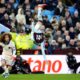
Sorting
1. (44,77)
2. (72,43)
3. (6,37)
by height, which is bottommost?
(44,77)

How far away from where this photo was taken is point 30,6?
18859 mm

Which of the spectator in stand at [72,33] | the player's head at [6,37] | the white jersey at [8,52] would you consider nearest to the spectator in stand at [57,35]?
the spectator in stand at [72,33]

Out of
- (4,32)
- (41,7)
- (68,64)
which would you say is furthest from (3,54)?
(41,7)

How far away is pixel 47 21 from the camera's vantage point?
59.5 feet

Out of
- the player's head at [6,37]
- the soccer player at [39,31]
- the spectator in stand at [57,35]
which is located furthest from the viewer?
the spectator in stand at [57,35]

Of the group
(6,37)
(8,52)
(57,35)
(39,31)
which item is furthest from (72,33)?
(8,52)

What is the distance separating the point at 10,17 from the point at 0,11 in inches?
17.7

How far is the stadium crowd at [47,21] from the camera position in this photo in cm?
1675

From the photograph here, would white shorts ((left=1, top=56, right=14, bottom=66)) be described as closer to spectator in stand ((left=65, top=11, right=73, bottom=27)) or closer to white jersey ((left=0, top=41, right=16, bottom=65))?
white jersey ((left=0, top=41, right=16, bottom=65))

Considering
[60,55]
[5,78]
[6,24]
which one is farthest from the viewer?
[6,24]

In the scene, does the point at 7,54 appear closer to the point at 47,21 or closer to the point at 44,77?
the point at 44,77

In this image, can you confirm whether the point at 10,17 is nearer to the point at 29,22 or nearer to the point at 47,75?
the point at 29,22

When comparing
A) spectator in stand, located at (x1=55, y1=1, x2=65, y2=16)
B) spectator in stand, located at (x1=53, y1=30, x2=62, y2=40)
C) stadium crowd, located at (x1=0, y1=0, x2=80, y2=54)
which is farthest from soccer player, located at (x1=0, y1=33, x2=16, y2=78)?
spectator in stand, located at (x1=55, y1=1, x2=65, y2=16)

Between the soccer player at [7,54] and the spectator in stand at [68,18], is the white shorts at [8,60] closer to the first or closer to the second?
the soccer player at [7,54]
